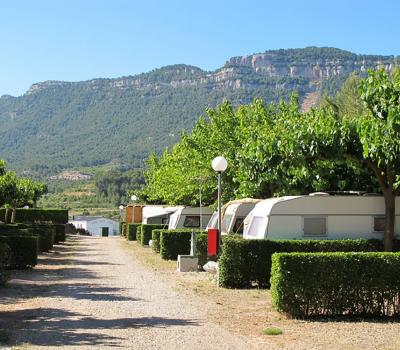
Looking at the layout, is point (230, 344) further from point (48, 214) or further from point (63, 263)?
point (48, 214)

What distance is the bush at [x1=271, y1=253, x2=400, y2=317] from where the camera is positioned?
873 cm

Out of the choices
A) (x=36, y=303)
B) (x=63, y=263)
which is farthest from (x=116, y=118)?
(x=36, y=303)

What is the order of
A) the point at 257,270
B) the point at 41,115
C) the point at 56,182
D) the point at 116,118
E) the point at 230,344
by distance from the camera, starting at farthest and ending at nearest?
1. the point at 41,115
2. the point at 116,118
3. the point at 56,182
4. the point at 257,270
5. the point at 230,344

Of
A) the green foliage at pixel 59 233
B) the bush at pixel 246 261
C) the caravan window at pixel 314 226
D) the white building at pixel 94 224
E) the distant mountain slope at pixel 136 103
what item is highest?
the distant mountain slope at pixel 136 103

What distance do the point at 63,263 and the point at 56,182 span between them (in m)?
106

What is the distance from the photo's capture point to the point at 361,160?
44.3 ft

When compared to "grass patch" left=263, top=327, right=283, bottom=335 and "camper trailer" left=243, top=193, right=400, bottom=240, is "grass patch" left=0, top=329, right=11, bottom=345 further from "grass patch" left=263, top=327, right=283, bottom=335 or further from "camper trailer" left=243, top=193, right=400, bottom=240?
"camper trailer" left=243, top=193, right=400, bottom=240

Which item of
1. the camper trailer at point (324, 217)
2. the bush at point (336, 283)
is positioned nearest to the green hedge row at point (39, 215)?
the camper trailer at point (324, 217)

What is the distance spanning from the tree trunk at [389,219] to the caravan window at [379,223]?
494 mm

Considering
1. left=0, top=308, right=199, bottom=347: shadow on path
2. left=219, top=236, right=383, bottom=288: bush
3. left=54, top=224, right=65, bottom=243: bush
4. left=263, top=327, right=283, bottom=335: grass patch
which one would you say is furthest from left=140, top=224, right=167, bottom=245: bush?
left=263, top=327, right=283, bottom=335: grass patch

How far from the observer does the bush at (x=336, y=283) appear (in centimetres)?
873

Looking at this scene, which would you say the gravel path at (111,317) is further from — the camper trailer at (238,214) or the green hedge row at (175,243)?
the green hedge row at (175,243)

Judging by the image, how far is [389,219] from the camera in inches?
530

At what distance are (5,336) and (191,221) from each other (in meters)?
18.4
